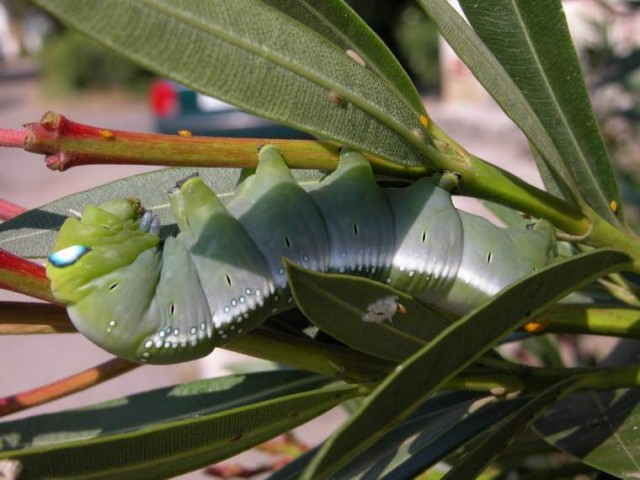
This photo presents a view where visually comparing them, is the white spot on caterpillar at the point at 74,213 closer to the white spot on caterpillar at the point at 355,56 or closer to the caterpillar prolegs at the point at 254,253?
the caterpillar prolegs at the point at 254,253

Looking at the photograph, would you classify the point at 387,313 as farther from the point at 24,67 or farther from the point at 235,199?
the point at 24,67

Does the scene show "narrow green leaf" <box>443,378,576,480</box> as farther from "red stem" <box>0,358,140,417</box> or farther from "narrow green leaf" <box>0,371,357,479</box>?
"red stem" <box>0,358,140,417</box>

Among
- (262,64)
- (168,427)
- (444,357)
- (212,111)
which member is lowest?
(212,111)

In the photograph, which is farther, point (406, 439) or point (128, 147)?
point (406, 439)

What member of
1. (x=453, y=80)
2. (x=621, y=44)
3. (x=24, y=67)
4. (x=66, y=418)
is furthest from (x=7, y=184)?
(x=24, y=67)

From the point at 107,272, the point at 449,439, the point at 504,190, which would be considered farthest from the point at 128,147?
the point at 449,439

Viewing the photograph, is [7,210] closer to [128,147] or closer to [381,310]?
[128,147]

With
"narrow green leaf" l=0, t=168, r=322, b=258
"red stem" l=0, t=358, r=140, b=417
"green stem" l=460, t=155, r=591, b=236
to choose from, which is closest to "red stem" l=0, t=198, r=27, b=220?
"narrow green leaf" l=0, t=168, r=322, b=258
